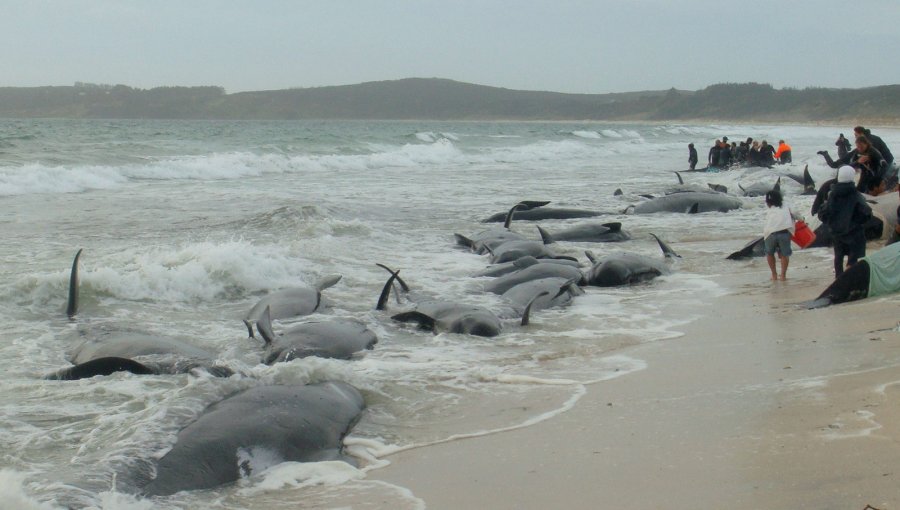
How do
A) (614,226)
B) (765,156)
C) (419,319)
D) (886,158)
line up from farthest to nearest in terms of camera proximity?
(765,156), (614,226), (886,158), (419,319)

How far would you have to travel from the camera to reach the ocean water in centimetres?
489

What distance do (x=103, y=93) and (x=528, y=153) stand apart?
86.5 m

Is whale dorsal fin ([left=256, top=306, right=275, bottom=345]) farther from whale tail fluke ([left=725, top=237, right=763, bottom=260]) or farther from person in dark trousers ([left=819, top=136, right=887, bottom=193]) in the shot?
person in dark trousers ([left=819, top=136, right=887, bottom=193])

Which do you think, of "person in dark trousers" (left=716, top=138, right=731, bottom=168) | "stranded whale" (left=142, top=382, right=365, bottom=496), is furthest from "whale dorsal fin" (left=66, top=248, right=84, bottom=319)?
"person in dark trousers" (left=716, top=138, right=731, bottom=168)

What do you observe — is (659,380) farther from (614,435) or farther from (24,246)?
(24,246)

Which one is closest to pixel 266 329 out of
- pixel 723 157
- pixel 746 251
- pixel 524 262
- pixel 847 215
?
pixel 524 262

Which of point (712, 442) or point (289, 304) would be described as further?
point (289, 304)

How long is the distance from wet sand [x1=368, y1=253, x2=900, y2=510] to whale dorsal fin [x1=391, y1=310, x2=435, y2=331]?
70.5 inches

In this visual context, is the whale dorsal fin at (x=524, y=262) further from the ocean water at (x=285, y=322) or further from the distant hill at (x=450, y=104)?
the distant hill at (x=450, y=104)

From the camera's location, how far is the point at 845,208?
9094 mm

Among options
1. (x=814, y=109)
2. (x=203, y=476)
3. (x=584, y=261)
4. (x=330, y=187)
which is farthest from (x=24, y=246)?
(x=814, y=109)

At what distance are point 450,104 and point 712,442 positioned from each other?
509 feet

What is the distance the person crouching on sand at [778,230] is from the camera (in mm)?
10125

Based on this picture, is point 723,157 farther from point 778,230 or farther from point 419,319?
point 419,319
